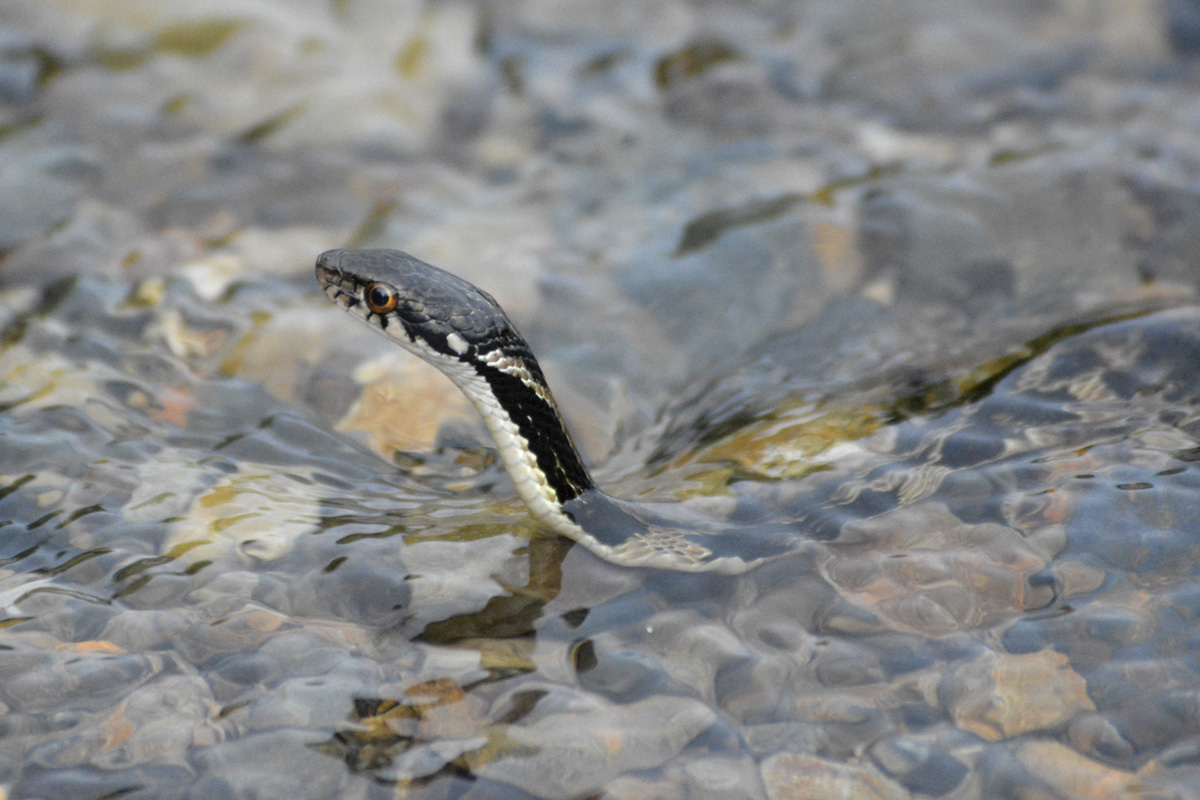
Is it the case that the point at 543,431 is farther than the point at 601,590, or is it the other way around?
the point at 543,431

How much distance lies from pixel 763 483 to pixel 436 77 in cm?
415

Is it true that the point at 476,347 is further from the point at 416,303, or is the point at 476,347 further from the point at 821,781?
the point at 821,781

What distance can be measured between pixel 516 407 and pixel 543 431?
14 centimetres

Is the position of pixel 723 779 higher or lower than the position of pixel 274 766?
lower

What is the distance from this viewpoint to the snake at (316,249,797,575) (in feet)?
11.8

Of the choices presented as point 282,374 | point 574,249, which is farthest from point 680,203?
point 282,374

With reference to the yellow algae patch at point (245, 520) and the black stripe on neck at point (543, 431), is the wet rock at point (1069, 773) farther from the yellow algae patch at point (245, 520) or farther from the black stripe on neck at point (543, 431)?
the yellow algae patch at point (245, 520)

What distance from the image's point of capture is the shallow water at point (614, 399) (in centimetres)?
288

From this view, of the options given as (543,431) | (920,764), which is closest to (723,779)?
(920,764)

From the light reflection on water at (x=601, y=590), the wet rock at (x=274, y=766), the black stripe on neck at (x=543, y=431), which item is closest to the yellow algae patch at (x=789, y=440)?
the light reflection on water at (x=601, y=590)

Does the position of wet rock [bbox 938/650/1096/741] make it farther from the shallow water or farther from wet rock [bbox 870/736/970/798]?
wet rock [bbox 870/736/970/798]

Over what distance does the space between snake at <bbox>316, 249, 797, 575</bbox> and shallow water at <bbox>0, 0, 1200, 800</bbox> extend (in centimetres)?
11

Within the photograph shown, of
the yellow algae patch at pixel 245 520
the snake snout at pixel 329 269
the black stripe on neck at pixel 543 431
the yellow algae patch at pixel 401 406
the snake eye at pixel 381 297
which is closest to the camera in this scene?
the yellow algae patch at pixel 245 520

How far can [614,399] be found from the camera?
15.4 ft
